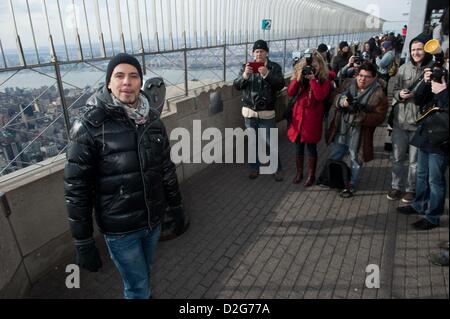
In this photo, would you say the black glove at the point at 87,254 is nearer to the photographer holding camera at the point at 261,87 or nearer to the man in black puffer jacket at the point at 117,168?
the man in black puffer jacket at the point at 117,168

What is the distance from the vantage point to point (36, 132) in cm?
328

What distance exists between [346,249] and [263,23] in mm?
6650

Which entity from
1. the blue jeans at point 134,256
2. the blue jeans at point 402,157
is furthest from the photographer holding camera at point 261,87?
the blue jeans at point 134,256

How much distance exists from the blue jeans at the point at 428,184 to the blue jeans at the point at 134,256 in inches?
111

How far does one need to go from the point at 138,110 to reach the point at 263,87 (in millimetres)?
2982

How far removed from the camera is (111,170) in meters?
2.17

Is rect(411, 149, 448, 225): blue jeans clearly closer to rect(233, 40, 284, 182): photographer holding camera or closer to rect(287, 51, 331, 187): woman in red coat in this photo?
rect(287, 51, 331, 187): woman in red coat

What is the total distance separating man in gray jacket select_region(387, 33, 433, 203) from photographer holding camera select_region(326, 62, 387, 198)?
0.71 feet

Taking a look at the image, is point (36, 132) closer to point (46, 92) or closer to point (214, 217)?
point (46, 92)

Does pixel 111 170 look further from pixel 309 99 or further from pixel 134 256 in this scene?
pixel 309 99

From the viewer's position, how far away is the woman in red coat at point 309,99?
4512 millimetres

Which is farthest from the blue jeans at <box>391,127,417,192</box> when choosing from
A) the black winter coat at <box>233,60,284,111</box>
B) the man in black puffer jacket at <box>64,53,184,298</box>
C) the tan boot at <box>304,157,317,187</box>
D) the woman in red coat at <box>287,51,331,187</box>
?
the man in black puffer jacket at <box>64,53,184,298</box>
